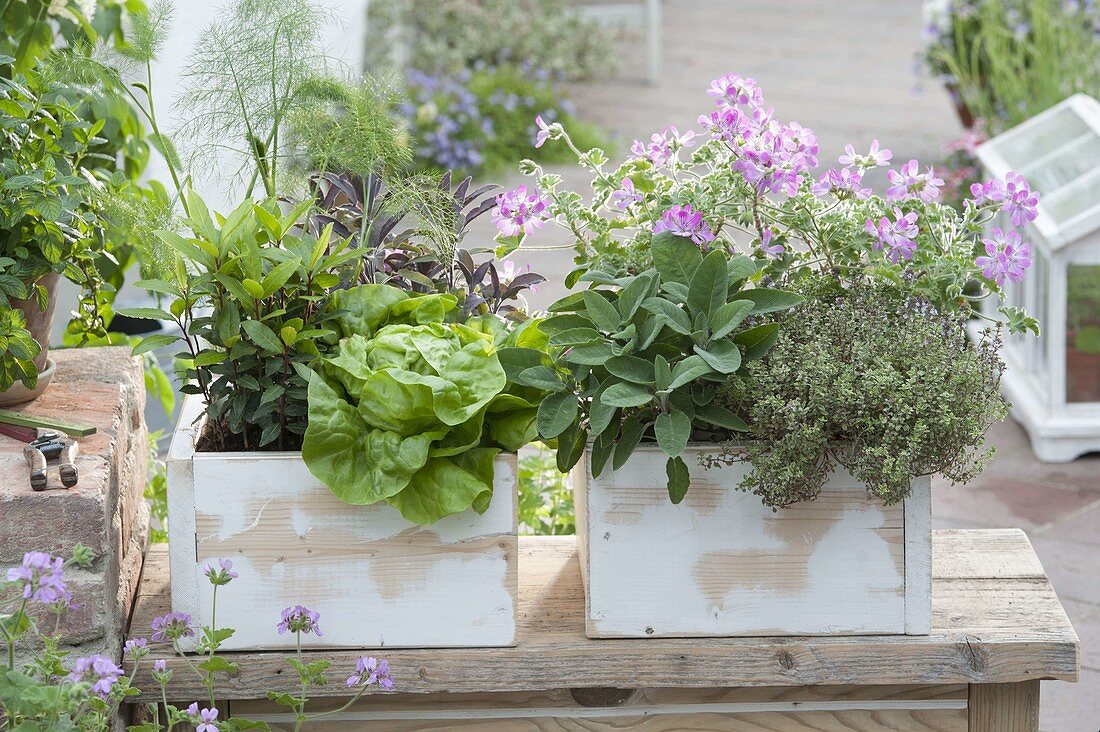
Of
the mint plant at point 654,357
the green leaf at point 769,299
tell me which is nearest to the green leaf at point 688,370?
the mint plant at point 654,357

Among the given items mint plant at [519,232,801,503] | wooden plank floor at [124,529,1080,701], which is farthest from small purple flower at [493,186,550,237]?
wooden plank floor at [124,529,1080,701]

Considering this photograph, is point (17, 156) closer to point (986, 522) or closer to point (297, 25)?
point (297, 25)

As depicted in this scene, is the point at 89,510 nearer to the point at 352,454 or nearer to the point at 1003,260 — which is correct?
the point at 352,454

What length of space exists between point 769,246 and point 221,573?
0.74 m

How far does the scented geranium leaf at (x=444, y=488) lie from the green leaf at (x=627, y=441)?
5.3 inches

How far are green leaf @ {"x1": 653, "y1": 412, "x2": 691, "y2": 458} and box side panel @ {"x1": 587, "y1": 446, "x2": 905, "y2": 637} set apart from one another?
64 mm

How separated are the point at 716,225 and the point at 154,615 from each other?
84 centimetres

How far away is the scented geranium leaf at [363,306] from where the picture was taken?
152 cm

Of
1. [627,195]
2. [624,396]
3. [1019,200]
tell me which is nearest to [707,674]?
[624,396]

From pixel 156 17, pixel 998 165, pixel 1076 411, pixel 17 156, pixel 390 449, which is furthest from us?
pixel 998 165

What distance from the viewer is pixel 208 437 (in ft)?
5.11

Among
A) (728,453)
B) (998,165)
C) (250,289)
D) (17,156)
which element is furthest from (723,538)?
(998,165)

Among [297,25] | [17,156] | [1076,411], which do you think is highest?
[297,25]

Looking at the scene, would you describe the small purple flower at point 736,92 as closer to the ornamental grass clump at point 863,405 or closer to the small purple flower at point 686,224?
the small purple flower at point 686,224
